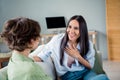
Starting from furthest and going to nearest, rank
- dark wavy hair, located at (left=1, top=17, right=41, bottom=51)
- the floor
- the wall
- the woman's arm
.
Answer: the wall
the floor
the woman's arm
dark wavy hair, located at (left=1, top=17, right=41, bottom=51)

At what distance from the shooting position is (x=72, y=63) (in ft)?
7.62

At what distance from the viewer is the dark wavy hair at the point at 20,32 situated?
1.25m

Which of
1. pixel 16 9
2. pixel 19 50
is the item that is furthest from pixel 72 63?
pixel 16 9

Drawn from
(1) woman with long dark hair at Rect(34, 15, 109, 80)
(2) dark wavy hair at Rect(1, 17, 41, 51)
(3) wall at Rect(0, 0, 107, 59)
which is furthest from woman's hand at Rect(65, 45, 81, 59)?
(3) wall at Rect(0, 0, 107, 59)

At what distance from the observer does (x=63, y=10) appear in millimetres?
5773

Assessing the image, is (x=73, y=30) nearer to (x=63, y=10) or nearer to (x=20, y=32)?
(x=20, y=32)

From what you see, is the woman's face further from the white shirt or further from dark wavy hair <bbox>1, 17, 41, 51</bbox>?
dark wavy hair <bbox>1, 17, 41, 51</bbox>

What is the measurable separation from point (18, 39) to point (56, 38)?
118 cm

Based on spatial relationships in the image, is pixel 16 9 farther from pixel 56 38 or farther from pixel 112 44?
pixel 56 38

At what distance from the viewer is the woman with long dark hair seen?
7.52 feet

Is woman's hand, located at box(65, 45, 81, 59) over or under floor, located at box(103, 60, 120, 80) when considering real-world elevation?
over

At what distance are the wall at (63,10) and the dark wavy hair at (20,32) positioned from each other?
448 centimetres

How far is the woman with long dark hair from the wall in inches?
130

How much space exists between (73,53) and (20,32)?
114 centimetres
